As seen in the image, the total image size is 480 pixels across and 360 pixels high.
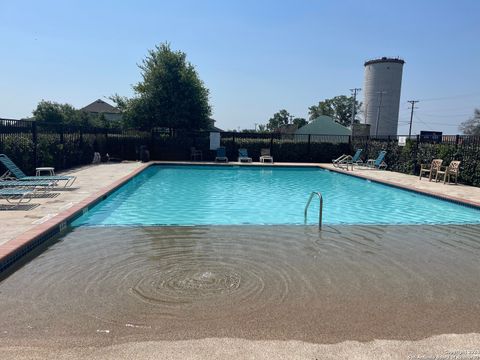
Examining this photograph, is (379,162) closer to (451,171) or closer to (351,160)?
(351,160)

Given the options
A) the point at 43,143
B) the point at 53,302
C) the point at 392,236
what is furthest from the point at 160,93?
the point at 53,302

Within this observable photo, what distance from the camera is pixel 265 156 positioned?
72.1ft

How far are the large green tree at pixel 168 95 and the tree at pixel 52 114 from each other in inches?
883

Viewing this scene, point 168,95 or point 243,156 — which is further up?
point 168,95

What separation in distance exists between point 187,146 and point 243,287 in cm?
1845

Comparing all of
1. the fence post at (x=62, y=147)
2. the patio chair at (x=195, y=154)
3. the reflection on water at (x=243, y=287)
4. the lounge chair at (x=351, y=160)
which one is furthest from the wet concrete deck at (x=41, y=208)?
the lounge chair at (x=351, y=160)

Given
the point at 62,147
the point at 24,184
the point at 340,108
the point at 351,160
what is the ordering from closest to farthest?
1. the point at 24,184
2. the point at 62,147
3. the point at 351,160
4. the point at 340,108

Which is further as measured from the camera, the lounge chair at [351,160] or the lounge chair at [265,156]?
the lounge chair at [265,156]

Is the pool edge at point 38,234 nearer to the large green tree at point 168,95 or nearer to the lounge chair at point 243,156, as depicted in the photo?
the lounge chair at point 243,156

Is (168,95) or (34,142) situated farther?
(168,95)

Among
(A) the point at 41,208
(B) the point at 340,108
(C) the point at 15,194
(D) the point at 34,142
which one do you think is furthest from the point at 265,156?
(B) the point at 340,108

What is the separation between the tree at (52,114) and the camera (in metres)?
46.8

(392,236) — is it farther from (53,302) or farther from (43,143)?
(43,143)

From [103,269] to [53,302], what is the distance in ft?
3.31
